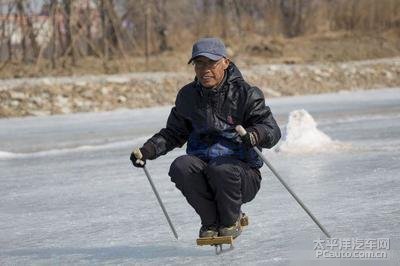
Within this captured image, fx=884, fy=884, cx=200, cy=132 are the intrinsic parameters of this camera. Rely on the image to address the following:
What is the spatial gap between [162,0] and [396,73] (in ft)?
27.7

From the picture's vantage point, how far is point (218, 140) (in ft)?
14.8

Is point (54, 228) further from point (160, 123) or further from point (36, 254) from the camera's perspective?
point (160, 123)

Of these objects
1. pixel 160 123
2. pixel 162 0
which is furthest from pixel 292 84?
pixel 162 0

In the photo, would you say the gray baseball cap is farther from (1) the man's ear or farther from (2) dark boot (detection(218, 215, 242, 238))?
(2) dark boot (detection(218, 215, 242, 238))

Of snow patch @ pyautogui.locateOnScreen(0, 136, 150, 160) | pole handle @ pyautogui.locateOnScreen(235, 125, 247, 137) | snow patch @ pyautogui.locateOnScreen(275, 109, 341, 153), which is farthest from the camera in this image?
snow patch @ pyautogui.locateOnScreen(0, 136, 150, 160)

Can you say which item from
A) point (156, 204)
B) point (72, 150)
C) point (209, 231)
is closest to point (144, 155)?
point (209, 231)

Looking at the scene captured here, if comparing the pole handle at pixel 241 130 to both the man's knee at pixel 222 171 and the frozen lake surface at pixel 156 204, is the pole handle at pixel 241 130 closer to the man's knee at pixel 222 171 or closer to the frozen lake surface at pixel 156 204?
the man's knee at pixel 222 171

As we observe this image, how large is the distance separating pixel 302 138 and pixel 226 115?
196 inches

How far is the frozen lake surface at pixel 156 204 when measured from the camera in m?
4.86

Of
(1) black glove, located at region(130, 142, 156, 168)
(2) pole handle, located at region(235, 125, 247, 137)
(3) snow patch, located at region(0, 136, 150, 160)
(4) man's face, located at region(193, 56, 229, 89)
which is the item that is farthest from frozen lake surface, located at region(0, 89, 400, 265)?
(4) man's face, located at region(193, 56, 229, 89)

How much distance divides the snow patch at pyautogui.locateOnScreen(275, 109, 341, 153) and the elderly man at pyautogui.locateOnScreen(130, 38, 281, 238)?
465cm

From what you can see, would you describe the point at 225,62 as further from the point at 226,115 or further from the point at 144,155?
the point at 144,155

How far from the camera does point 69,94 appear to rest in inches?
666

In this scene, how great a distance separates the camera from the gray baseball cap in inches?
171
